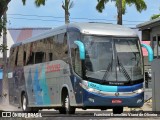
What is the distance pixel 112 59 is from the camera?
1720cm

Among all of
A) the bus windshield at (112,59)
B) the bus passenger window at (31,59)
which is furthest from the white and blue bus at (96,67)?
the bus passenger window at (31,59)

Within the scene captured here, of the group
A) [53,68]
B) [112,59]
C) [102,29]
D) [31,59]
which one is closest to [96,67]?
[112,59]

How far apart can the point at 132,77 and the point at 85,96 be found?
6.48 feet

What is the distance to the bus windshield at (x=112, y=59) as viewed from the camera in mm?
16969

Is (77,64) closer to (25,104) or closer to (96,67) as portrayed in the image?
(96,67)

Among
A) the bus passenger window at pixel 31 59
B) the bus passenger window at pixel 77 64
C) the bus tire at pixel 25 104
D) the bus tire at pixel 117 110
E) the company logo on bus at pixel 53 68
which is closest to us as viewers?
the bus passenger window at pixel 77 64

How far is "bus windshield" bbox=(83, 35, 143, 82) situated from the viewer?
668 inches

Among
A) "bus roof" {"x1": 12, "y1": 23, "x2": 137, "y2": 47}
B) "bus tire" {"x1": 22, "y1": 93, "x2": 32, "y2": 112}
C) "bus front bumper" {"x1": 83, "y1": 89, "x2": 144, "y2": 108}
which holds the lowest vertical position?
"bus tire" {"x1": 22, "y1": 93, "x2": 32, "y2": 112}

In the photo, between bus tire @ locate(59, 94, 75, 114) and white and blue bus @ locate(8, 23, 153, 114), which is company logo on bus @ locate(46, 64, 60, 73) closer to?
white and blue bus @ locate(8, 23, 153, 114)

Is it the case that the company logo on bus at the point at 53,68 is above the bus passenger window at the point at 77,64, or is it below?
below

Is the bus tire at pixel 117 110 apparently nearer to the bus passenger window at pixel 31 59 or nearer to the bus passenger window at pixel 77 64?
the bus passenger window at pixel 77 64

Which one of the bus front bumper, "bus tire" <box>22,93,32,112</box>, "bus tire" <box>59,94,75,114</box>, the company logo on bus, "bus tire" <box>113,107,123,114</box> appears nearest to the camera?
the bus front bumper

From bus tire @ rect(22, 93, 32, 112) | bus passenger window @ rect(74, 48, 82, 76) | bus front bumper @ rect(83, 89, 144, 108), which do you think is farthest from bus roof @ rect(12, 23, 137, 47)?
bus tire @ rect(22, 93, 32, 112)

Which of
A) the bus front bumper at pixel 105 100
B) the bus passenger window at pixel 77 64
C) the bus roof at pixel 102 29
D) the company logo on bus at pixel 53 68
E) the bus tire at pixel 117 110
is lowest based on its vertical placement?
the bus tire at pixel 117 110
